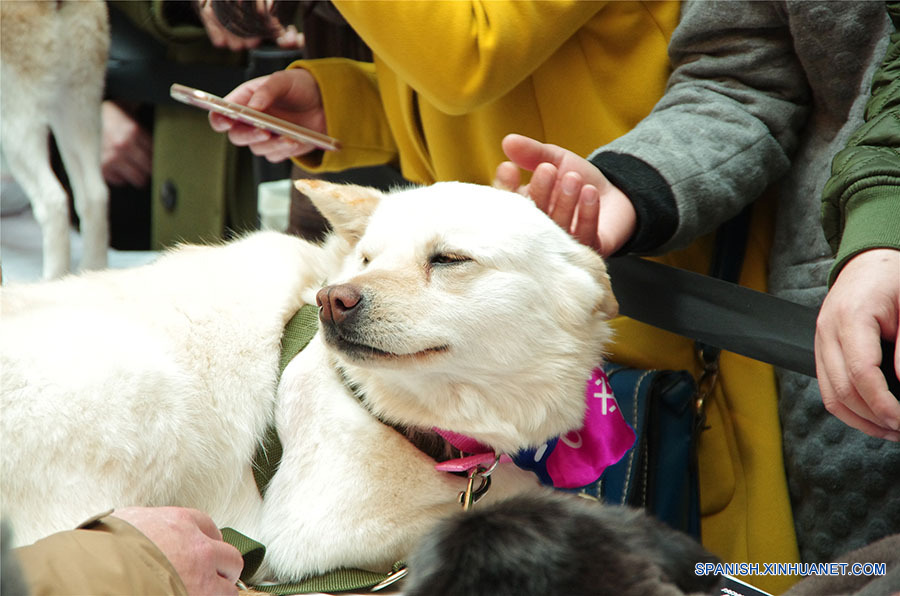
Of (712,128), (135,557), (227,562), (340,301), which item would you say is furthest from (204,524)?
(712,128)

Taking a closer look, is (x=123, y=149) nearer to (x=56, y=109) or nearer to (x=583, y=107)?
(x=56, y=109)

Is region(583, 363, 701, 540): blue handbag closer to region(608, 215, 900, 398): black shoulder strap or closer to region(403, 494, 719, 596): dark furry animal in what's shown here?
region(608, 215, 900, 398): black shoulder strap

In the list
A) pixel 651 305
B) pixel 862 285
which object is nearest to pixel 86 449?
pixel 651 305

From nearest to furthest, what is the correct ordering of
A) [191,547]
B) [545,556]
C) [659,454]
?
1. [545,556]
2. [191,547]
3. [659,454]

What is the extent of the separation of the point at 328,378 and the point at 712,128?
68 cm

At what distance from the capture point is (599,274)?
104 centimetres

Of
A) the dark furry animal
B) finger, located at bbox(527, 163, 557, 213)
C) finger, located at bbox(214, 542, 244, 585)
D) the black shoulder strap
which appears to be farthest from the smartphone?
the dark furry animal

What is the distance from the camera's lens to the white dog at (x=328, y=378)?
910mm

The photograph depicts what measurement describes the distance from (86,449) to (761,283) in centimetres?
103

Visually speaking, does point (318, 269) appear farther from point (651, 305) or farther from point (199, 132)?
point (651, 305)

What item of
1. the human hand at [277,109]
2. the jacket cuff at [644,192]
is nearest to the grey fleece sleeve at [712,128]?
the jacket cuff at [644,192]

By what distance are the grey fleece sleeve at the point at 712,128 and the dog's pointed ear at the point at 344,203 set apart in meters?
0.34

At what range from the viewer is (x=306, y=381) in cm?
105

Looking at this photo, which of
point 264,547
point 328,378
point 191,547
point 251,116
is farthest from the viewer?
point 251,116
